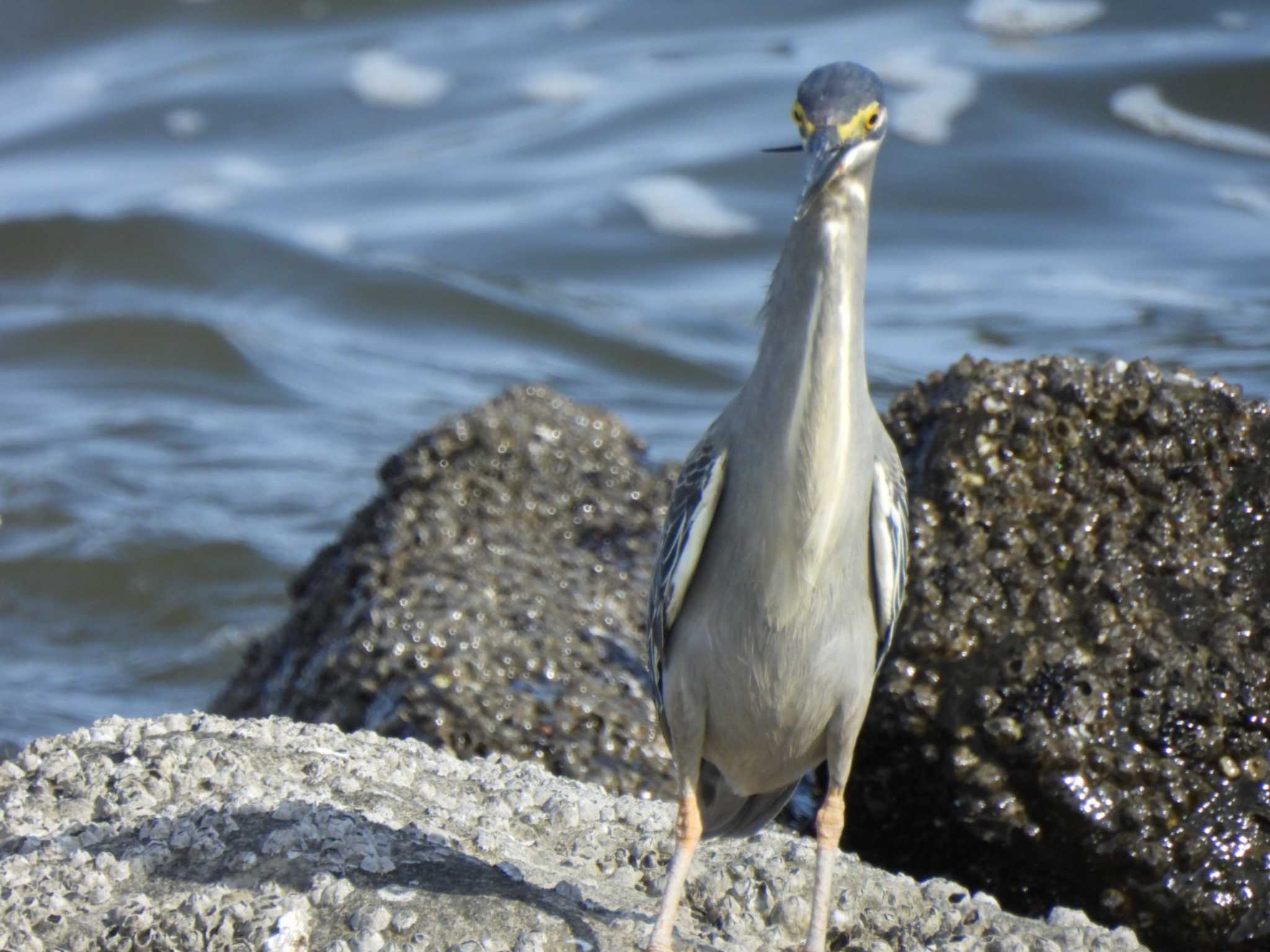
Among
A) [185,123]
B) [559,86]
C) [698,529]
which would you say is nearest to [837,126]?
[698,529]

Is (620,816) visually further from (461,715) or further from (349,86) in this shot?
(349,86)

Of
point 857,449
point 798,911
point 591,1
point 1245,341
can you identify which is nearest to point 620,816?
point 798,911

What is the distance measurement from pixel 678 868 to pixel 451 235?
12045mm

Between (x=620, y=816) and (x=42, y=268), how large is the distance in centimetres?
1229

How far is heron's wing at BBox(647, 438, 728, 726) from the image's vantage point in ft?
13.1

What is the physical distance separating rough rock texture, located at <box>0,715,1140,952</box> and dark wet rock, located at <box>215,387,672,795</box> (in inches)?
26.8

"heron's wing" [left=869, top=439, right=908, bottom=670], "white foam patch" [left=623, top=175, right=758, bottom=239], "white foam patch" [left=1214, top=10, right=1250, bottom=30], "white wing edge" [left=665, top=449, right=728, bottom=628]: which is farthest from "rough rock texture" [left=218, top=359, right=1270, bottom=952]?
"white foam patch" [left=1214, top=10, right=1250, bottom=30]

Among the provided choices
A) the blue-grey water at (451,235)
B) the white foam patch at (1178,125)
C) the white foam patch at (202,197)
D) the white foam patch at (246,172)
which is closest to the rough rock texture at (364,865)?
the blue-grey water at (451,235)

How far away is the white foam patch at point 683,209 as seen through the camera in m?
14.9

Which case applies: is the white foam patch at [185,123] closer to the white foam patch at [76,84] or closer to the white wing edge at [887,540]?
the white foam patch at [76,84]

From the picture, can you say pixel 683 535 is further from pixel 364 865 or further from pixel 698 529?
pixel 364 865

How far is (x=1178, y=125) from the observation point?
14945mm

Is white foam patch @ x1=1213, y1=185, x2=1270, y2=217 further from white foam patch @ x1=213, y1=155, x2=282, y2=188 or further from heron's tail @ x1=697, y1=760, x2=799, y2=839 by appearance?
heron's tail @ x1=697, y1=760, x2=799, y2=839

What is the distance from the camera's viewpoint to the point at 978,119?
15.6 metres
